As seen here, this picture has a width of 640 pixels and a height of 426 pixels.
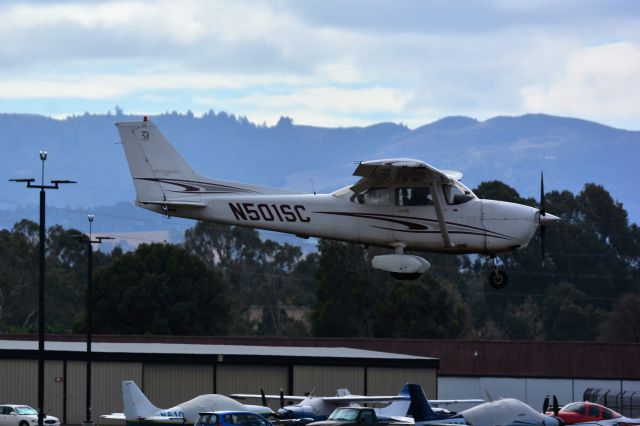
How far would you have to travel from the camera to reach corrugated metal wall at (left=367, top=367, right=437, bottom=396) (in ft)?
201

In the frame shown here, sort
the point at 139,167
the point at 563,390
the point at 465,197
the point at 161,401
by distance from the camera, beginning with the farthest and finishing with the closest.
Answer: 1. the point at 563,390
2. the point at 161,401
3. the point at 139,167
4. the point at 465,197

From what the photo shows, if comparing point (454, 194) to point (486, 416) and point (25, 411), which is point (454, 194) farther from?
point (25, 411)

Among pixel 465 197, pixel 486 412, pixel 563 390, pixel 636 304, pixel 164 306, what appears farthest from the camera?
pixel 636 304

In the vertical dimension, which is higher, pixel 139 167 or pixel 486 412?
pixel 139 167

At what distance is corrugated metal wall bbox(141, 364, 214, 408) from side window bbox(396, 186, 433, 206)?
2523 centimetres

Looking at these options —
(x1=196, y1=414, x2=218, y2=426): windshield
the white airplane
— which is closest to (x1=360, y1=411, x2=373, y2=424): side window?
(x1=196, y1=414, x2=218, y2=426): windshield

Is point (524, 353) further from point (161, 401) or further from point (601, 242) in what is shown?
point (601, 242)

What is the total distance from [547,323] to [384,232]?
8758cm

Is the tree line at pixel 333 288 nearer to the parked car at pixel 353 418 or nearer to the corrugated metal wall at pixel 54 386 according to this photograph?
the corrugated metal wall at pixel 54 386

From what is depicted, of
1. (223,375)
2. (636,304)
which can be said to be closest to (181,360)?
(223,375)

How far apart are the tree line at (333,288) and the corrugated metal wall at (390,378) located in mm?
35436

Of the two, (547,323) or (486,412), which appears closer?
(486,412)

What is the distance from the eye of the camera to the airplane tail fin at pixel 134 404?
49.4 meters

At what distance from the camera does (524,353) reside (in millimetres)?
74938
